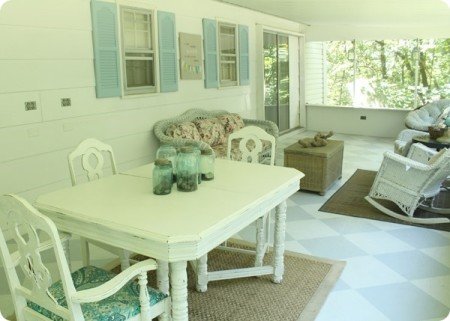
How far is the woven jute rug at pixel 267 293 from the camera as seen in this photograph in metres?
2.43

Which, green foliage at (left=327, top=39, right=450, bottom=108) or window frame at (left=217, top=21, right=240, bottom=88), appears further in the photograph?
green foliage at (left=327, top=39, right=450, bottom=108)

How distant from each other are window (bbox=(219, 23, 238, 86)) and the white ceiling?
1.33 feet

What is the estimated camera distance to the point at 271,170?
2.70 meters

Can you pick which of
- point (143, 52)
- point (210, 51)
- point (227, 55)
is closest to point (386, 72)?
point (227, 55)

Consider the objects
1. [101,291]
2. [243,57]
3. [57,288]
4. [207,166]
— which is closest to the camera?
[101,291]

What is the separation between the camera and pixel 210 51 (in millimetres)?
5641

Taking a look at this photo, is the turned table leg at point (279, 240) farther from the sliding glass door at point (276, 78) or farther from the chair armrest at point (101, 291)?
the sliding glass door at point (276, 78)

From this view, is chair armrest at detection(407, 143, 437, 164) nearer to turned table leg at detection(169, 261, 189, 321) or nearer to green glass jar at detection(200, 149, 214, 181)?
green glass jar at detection(200, 149, 214, 181)

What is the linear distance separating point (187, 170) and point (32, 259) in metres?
0.88

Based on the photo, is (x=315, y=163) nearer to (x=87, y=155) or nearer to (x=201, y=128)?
(x=201, y=128)

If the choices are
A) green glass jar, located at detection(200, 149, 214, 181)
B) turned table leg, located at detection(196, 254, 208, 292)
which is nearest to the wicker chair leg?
turned table leg, located at detection(196, 254, 208, 292)

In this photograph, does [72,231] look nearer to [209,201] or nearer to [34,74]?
[209,201]

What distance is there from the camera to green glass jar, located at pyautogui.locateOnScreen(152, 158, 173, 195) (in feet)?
7.16

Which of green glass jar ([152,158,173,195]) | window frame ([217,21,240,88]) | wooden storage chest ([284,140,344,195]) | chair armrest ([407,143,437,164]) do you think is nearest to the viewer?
green glass jar ([152,158,173,195])
